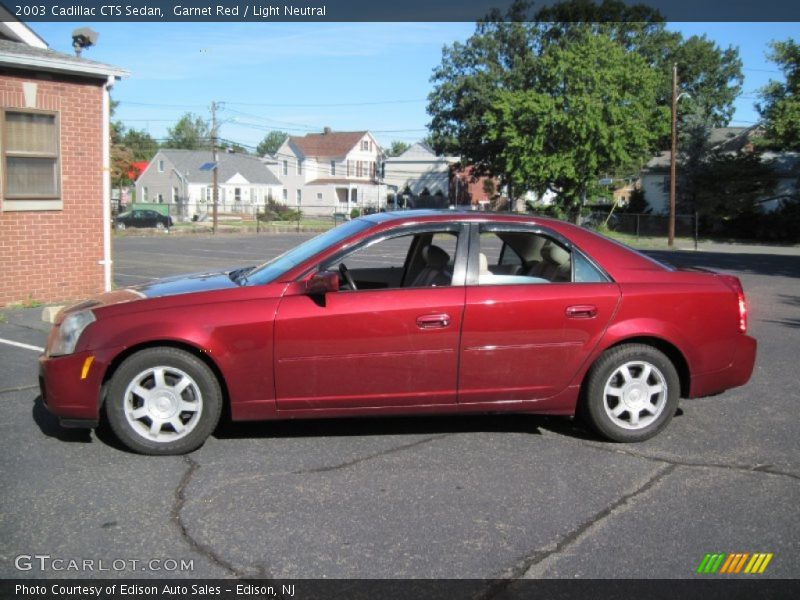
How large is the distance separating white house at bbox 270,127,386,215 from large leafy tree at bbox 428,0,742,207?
19764 mm

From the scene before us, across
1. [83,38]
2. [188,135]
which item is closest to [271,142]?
[188,135]

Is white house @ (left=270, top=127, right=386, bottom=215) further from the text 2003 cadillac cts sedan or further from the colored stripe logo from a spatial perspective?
the colored stripe logo

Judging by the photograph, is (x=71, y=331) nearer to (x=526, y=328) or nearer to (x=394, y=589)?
(x=394, y=589)

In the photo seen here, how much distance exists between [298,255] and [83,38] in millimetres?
10131

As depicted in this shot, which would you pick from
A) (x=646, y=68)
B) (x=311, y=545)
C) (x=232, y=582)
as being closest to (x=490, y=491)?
(x=311, y=545)

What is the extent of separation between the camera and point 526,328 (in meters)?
Answer: 4.95

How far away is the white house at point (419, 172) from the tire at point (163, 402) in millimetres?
Answer: 71472

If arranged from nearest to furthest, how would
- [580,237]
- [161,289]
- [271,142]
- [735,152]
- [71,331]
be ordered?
[71,331]
[161,289]
[580,237]
[735,152]
[271,142]

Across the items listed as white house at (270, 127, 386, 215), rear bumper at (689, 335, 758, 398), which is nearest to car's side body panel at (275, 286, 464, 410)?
rear bumper at (689, 335, 758, 398)

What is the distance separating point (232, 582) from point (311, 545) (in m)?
0.46

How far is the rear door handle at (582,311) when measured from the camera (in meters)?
5.02

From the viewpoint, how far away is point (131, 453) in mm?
4781

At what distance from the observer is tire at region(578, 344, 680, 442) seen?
16.7ft

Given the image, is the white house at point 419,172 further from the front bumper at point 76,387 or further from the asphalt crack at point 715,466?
the front bumper at point 76,387
